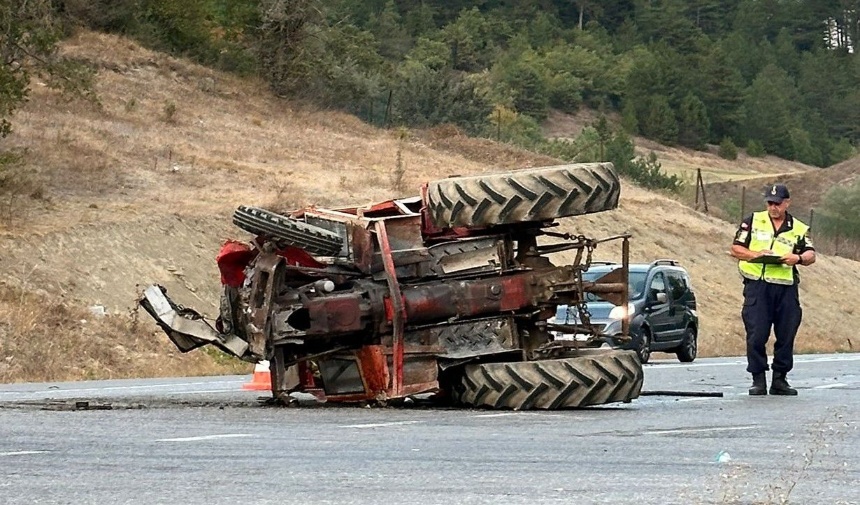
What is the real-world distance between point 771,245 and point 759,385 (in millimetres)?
1274

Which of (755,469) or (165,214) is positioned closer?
(755,469)

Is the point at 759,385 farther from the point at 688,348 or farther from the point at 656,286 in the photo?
the point at 688,348

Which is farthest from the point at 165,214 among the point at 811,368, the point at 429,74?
the point at 429,74

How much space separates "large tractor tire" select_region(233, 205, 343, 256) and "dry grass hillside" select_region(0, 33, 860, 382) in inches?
397

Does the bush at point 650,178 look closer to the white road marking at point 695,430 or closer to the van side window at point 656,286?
the van side window at point 656,286

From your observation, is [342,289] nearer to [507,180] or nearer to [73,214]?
[507,180]

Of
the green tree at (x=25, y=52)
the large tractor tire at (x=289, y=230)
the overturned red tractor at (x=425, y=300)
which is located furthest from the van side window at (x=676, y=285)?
the large tractor tire at (x=289, y=230)

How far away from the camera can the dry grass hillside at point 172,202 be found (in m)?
27.5

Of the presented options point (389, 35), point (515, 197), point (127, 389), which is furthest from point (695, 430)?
point (389, 35)

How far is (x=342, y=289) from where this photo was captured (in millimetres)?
13203

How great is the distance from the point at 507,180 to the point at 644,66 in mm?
109127

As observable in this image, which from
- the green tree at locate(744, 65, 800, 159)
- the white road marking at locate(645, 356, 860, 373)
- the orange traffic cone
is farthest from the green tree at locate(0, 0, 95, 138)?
the green tree at locate(744, 65, 800, 159)

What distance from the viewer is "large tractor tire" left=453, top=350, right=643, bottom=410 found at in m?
12.9

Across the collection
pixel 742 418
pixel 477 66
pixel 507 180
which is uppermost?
pixel 507 180
